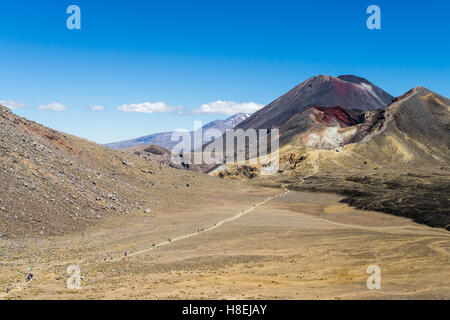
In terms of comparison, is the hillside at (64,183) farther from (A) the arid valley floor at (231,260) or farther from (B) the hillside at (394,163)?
(B) the hillside at (394,163)

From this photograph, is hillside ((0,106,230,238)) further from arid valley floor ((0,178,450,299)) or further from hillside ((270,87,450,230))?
hillside ((270,87,450,230))

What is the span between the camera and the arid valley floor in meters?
22.1

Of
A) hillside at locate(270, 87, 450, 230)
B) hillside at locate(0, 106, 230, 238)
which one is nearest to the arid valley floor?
hillside at locate(0, 106, 230, 238)

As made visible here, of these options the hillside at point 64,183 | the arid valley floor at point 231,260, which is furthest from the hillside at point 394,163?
the hillside at point 64,183

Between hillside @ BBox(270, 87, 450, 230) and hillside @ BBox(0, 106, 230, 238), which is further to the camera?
hillside @ BBox(270, 87, 450, 230)

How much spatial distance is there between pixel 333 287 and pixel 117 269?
15.5 m

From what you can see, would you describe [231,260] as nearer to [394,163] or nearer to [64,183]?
[64,183]

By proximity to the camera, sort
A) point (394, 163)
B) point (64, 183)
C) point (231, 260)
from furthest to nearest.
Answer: point (394, 163), point (64, 183), point (231, 260)

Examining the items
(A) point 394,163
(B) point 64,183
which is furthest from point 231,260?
(A) point 394,163

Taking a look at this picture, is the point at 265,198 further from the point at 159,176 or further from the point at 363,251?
the point at 363,251

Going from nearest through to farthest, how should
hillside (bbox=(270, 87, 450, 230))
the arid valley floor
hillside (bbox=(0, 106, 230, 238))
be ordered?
the arid valley floor
hillside (bbox=(0, 106, 230, 238))
hillside (bbox=(270, 87, 450, 230))

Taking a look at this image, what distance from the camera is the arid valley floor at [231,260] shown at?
2214 centimetres

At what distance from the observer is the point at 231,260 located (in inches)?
1212
